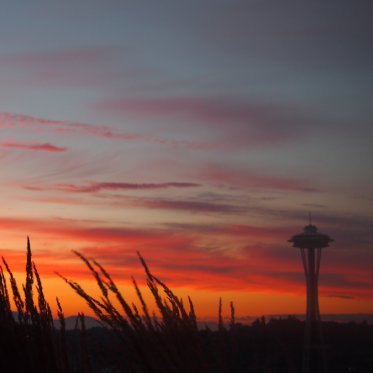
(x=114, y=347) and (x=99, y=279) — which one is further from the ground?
(x=99, y=279)

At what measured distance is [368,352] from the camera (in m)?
111

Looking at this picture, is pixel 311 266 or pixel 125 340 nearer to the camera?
pixel 125 340

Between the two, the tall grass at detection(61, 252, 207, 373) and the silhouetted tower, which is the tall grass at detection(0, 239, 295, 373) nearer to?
the tall grass at detection(61, 252, 207, 373)

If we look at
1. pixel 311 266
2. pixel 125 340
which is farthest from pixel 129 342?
pixel 311 266

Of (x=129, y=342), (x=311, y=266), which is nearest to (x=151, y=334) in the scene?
(x=129, y=342)

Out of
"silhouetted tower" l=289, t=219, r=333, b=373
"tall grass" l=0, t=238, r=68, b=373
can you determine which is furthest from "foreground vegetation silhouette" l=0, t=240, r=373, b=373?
"silhouetted tower" l=289, t=219, r=333, b=373

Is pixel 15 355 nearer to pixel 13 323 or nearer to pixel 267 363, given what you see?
pixel 13 323

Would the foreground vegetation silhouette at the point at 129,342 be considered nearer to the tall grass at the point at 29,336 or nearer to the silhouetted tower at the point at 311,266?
the tall grass at the point at 29,336

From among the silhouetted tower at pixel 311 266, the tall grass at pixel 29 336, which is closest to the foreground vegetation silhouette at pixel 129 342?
the tall grass at pixel 29 336

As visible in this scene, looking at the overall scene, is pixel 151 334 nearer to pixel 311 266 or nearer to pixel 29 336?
pixel 29 336

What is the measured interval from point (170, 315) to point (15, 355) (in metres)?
0.95

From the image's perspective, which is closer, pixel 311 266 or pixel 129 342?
pixel 129 342

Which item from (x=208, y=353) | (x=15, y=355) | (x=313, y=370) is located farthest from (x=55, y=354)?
(x=313, y=370)

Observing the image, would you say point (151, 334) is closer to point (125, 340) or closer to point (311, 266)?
point (125, 340)
